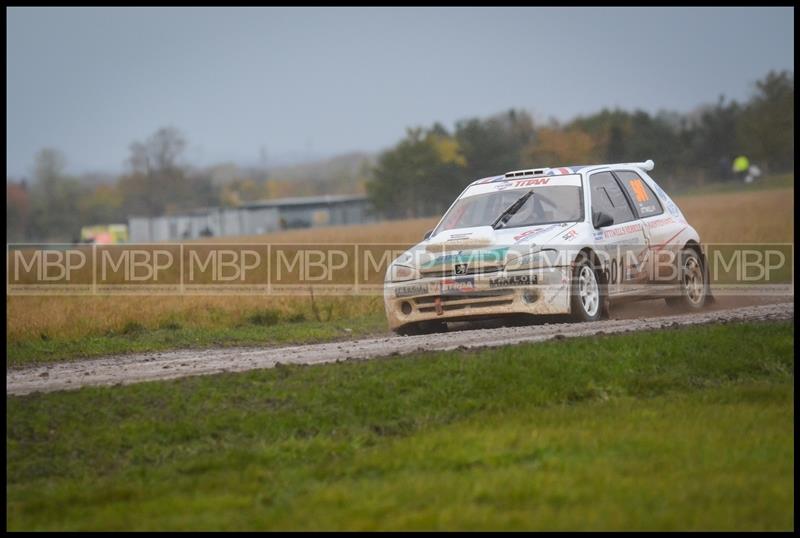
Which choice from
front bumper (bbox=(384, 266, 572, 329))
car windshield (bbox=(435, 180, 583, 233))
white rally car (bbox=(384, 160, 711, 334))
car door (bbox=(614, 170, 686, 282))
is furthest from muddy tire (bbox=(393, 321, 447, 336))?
car door (bbox=(614, 170, 686, 282))

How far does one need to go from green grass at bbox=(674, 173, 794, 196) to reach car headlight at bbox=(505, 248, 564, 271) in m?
60.4

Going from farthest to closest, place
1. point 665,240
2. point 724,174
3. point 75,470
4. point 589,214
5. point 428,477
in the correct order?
point 724,174
point 665,240
point 589,214
point 75,470
point 428,477

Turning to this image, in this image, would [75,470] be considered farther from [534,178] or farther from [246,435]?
[534,178]

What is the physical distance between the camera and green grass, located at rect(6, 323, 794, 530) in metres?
5.30

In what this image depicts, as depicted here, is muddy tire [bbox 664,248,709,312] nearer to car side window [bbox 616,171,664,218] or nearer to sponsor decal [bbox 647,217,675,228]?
sponsor decal [bbox 647,217,675,228]

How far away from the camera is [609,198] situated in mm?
13352

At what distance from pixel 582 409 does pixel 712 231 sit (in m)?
25.1

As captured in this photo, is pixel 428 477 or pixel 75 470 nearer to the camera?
pixel 428 477

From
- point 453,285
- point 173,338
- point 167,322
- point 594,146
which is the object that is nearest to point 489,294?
point 453,285

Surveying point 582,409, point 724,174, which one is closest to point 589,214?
point 582,409

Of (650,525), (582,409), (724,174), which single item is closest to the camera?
(650,525)

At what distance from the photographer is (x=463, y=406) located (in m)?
7.86

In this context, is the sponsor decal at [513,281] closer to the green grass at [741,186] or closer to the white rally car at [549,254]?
the white rally car at [549,254]
